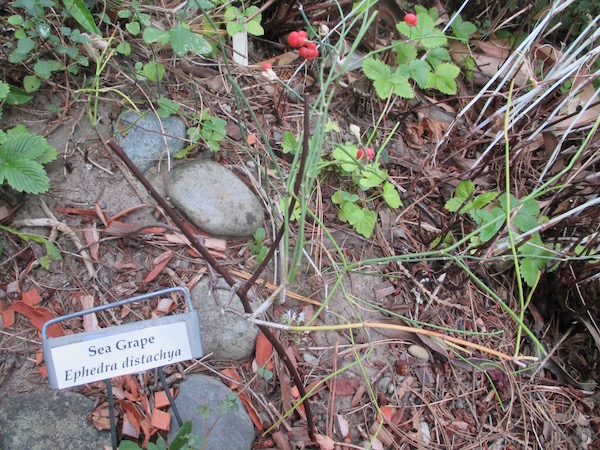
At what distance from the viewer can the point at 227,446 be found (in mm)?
1159

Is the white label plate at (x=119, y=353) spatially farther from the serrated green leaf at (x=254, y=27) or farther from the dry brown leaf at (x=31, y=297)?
the serrated green leaf at (x=254, y=27)

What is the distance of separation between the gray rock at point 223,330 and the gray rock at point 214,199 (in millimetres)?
216

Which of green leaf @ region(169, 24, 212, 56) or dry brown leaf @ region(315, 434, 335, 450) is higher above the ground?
green leaf @ region(169, 24, 212, 56)

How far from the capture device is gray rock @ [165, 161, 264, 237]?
1.42 meters

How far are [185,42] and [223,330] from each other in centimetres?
81

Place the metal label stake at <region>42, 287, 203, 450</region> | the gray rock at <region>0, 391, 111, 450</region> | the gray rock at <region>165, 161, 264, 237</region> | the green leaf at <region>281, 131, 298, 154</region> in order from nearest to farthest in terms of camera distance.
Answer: the metal label stake at <region>42, 287, 203, 450</region>
the gray rock at <region>0, 391, 111, 450</region>
the gray rock at <region>165, 161, 264, 237</region>
the green leaf at <region>281, 131, 298, 154</region>

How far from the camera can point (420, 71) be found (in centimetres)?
165

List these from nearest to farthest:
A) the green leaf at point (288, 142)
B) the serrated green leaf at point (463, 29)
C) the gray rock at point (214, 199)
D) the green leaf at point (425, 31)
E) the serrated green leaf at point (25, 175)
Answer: the serrated green leaf at point (25, 175)
the gray rock at point (214, 199)
the green leaf at point (288, 142)
the green leaf at point (425, 31)
the serrated green leaf at point (463, 29)

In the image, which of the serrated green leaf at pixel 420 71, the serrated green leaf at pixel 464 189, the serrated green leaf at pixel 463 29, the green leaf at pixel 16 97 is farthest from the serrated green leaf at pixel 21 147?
the serrated green leaf at pixel 463 29

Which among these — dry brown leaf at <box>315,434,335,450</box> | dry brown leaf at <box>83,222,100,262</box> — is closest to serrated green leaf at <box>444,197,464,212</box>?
dry brown leaf at <box>315,434,335,450</box>

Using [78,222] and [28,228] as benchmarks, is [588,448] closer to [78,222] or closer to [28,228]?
[78,222]

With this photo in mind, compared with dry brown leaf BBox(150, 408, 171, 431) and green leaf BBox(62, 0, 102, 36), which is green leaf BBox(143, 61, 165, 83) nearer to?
green leaf BBox(62, 0, 102, 36)

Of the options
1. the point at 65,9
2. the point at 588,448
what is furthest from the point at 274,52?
the point at 588,448

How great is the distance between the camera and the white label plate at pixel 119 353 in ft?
2.95
